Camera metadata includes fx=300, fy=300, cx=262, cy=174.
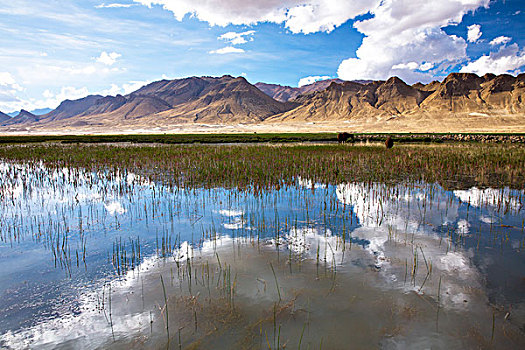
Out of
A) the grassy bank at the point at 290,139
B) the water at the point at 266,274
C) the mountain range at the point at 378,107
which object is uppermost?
the mountain range at the point at 378,107

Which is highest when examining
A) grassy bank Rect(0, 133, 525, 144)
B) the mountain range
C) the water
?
the mountain range

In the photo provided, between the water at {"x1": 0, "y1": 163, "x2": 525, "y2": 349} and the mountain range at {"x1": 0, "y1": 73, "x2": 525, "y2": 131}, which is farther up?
the mountain range at {"x1": 0, "y1": 73, "x2": 525, "y2": 131}

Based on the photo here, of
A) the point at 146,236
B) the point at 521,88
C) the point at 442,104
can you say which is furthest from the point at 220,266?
the point at 521,88

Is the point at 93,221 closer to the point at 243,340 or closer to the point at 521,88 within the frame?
the point at 243,340

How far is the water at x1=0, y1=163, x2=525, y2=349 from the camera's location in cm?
370

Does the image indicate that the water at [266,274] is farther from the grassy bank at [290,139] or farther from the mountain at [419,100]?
the mountain at [419,100]

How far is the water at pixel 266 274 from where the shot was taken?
12.1ft

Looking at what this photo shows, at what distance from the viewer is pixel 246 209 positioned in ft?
29.5

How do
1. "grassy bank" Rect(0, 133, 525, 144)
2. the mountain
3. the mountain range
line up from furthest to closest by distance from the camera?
the mountain
the mountain range
"grassy bank" Rect(0, 133, 525, 144)

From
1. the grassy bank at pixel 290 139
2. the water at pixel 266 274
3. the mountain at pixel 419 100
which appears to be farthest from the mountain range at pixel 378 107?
the water at pixel 266 274

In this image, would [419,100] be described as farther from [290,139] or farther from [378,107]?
[290,139]

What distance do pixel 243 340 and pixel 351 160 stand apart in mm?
16831

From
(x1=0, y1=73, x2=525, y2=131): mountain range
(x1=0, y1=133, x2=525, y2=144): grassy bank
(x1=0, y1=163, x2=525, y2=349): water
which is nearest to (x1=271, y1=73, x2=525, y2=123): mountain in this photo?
(x1=0, y1=73, x2=525, y2=131): mountain range

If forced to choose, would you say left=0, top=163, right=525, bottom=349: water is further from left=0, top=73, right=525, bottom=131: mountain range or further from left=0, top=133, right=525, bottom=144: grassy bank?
left=0, top=73, right=525, bottom=131: mountain range
